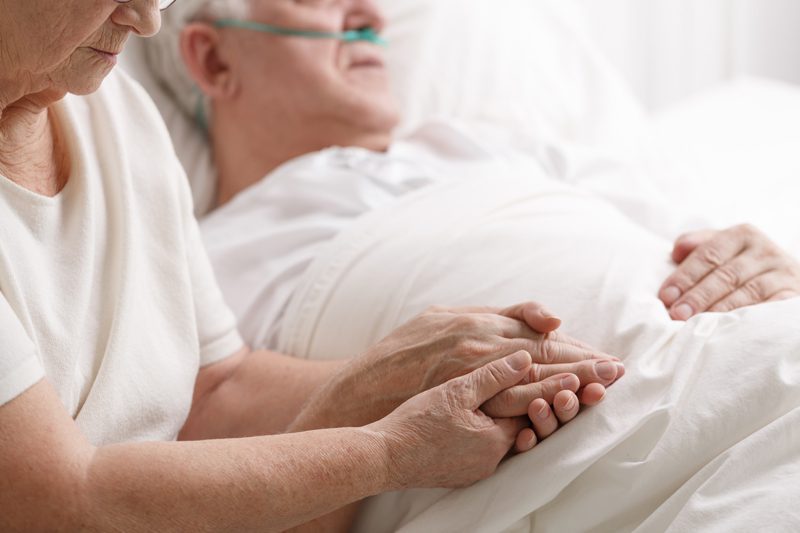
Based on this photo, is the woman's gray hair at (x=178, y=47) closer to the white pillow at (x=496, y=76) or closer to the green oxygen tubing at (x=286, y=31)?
the green oxygen tubing at (x=286, y=31)

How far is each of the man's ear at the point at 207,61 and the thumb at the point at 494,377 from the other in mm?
1004

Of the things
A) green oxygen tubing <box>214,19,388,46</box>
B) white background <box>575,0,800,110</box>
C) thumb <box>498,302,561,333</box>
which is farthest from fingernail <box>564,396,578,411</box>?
white background <box>575,0,800,110</box>

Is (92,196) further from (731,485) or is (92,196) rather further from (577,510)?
(731,485)

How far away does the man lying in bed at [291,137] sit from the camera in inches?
64.2

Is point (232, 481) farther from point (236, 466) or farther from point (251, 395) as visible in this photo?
point (251, 395)

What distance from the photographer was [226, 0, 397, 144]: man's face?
6.19ft

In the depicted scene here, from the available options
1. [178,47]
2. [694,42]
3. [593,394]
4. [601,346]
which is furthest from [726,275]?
[694,42]

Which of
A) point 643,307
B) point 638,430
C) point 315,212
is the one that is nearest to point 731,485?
point 638,430

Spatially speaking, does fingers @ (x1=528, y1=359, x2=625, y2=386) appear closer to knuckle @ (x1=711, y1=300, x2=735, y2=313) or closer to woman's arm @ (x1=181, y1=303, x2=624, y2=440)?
woman's arm @ (x1=181, y1=303, x2=624, y2=440)

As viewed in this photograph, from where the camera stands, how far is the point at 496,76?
7.39 ft

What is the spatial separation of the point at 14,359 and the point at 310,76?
3.41 feet

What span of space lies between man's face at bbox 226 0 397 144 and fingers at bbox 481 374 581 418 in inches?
34.1

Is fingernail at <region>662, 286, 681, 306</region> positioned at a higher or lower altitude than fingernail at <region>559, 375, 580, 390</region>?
higher

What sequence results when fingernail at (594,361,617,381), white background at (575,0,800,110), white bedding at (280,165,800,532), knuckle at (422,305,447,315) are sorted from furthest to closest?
white background at (575,0,800,110) < knuckle at (422,305,447,315) < fingernail at (594,361,617,381) < white bedding at (280,165,800,532)
